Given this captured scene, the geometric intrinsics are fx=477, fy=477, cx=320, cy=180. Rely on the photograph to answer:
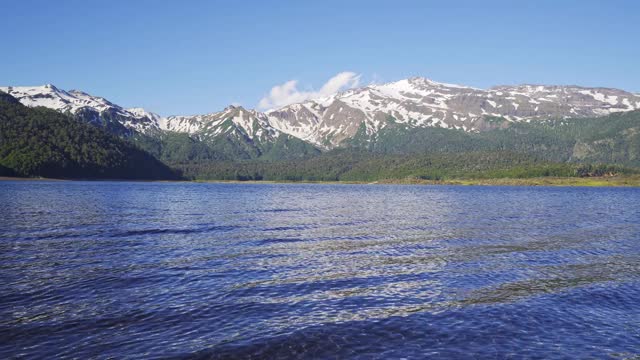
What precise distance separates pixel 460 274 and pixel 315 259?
12.2m

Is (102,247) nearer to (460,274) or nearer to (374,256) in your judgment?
(374,256)

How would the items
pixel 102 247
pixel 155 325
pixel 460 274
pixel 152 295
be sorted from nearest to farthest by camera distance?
1. pixel 155 325
2. pixel 152 295
3. pixel 460 274
4. pixel 102 247

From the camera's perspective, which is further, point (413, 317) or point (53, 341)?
point (413, 317)

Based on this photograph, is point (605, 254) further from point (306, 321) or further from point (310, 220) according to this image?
point (310, 220)

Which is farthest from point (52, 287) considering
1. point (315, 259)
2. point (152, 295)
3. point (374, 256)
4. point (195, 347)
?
point (374, 256)

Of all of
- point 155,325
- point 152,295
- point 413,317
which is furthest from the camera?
point 152,295

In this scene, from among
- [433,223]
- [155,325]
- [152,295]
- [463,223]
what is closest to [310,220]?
[433,223]

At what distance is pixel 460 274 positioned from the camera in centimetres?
3581

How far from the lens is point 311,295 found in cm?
2884

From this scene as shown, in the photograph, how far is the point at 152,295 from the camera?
28188 millimetres

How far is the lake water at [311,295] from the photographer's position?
67.8ft

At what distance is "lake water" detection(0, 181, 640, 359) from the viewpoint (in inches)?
814

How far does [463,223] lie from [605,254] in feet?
94.5

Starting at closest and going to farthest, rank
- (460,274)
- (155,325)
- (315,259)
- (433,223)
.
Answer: (155,325), (460,274), (315,259), (433,223)
